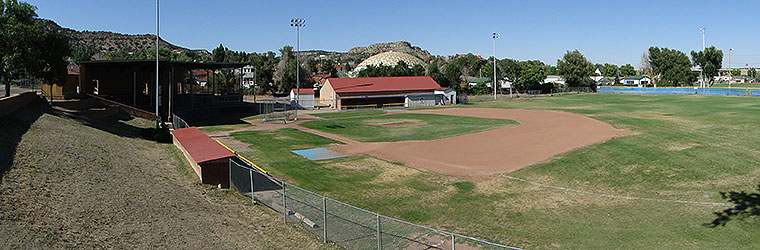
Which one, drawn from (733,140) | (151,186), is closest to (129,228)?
(151,186)

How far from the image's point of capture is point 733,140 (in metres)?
35.5

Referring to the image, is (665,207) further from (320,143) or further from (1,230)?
(320,143)

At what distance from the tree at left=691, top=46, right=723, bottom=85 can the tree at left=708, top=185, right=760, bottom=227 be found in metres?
140

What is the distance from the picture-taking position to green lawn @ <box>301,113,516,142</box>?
44550 mm

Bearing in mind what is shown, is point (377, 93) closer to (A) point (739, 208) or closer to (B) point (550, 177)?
(B) point (550, 177)

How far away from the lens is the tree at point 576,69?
431ft

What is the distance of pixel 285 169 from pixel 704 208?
20463mm

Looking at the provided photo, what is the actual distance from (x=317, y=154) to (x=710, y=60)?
484 ft

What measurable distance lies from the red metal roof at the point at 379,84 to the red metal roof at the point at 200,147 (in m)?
50.9

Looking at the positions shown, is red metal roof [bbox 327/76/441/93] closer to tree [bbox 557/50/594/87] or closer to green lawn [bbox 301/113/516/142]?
green lawn [bbox 301/113/516/142]

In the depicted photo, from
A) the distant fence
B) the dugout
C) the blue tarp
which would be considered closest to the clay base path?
the blue tarp

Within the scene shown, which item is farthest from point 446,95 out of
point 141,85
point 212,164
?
point 212,164

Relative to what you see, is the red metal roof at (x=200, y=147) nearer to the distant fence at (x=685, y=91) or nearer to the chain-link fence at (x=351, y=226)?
the chain-link fence at (x=351, y=226)

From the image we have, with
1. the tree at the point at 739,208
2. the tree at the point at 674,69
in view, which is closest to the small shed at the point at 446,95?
the tree at the point at 739,208
